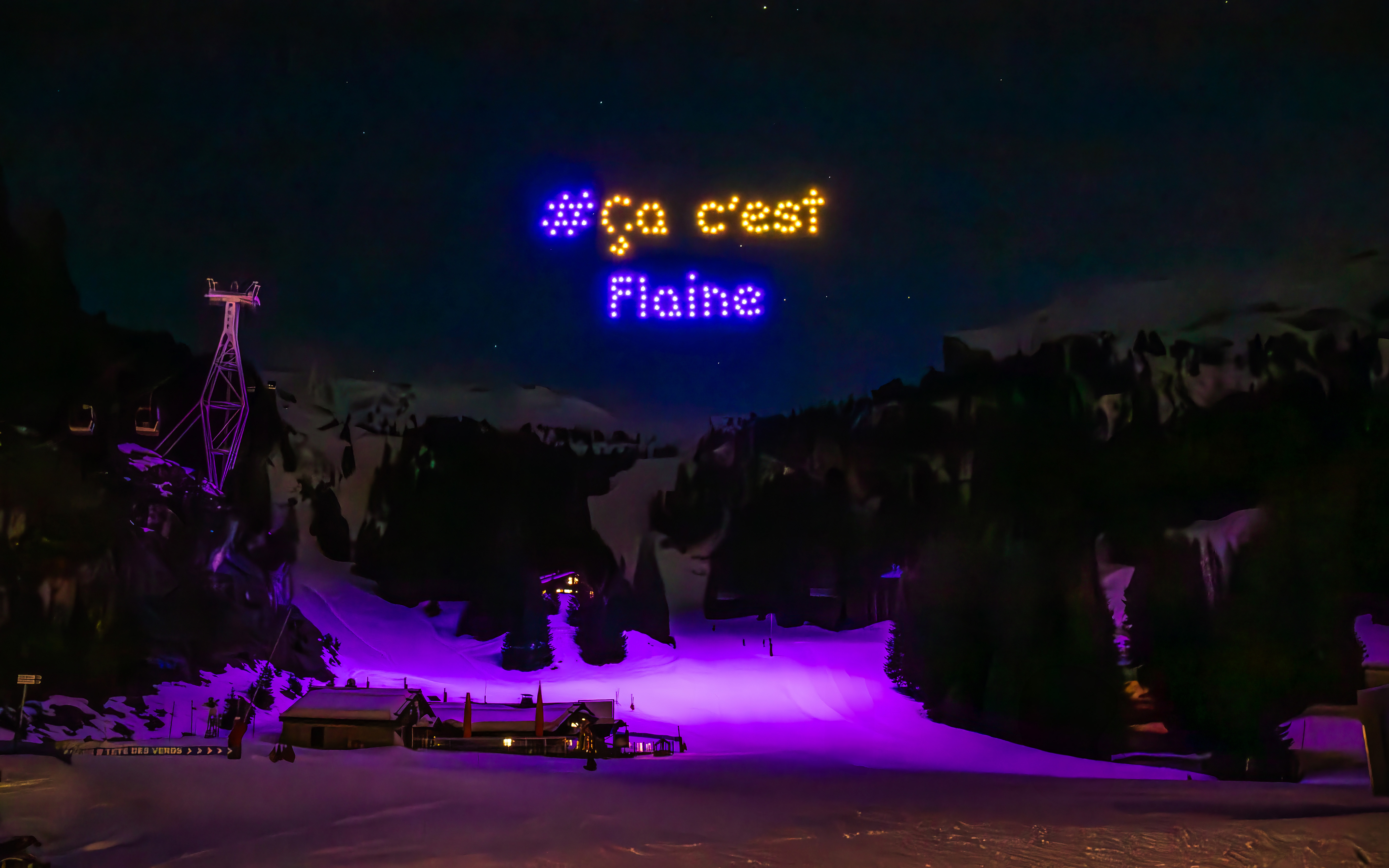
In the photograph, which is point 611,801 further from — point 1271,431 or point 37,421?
point 1271,431

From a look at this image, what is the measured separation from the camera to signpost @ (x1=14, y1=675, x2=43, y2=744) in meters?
8.21

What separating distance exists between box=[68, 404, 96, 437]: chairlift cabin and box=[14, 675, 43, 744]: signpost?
3.88m

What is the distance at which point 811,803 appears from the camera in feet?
21.1

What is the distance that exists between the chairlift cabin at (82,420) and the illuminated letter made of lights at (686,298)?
8533 mm

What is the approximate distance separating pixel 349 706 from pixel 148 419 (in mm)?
8096

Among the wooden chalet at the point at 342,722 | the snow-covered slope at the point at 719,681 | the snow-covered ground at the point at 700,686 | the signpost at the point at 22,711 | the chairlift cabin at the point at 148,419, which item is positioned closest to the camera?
the signpost at the point at 22,711

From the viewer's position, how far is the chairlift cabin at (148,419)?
13.9 meters

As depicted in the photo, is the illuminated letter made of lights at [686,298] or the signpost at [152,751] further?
the illuminated letter made of lights at [686,298]

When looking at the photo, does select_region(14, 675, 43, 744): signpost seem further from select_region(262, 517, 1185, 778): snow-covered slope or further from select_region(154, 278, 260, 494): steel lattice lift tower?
select_region(262, 517, 1185, 778): snow-covered slope

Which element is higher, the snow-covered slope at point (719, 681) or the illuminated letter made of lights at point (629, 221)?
the illuminated letter made of lights at point (629, 221)

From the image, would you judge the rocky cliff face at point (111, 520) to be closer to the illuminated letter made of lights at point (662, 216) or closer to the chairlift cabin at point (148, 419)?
the chairlift cabin at point (148, 419)

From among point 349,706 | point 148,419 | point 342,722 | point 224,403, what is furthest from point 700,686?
point 148,419

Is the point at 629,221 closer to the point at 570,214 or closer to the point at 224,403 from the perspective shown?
the point at 570,214

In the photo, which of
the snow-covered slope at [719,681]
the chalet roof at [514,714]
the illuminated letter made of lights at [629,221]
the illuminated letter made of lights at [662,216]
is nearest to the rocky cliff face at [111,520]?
the snow-covered slope at [719,681]
